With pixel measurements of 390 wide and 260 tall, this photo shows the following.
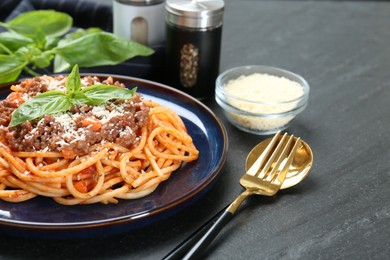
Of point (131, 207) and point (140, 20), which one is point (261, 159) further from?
point (140, 20)

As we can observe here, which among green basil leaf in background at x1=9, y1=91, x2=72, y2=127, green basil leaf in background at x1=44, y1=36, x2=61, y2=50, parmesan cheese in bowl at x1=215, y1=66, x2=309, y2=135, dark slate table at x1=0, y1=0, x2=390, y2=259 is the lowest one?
dark slate table at x1=0, y1=0, x2=390, y2=259

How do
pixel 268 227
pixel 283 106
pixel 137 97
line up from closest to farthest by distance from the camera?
pixel 268 227 < pixel 137 97 < pixel 283 106

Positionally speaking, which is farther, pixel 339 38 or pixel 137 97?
pixel 339 38

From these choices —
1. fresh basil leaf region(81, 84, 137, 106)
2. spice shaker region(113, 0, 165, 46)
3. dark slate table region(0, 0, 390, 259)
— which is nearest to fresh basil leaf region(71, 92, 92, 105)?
fresh basil leaf region(81, 84, 137, 106)

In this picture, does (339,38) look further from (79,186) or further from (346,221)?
(79,186)

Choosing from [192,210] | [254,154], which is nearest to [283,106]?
[254,154]

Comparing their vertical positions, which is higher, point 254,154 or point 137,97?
point 137,97

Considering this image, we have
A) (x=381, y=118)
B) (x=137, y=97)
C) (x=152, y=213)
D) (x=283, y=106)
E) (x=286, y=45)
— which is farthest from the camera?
(x=286, y=45)

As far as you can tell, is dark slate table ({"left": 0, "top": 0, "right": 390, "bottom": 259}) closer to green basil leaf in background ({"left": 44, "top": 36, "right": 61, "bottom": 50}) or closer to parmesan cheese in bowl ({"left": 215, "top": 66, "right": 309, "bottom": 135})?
parmesan cheese in bowl ({"left": 215, "top": 66, "right": 309, "bottom": 135})
